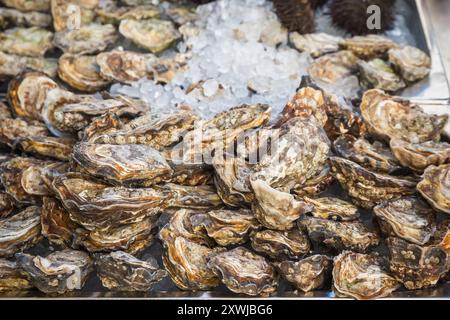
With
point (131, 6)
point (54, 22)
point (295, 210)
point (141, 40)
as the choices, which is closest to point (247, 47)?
→ point (141, 40)

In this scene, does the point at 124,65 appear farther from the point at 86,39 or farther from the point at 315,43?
the point at 315,43

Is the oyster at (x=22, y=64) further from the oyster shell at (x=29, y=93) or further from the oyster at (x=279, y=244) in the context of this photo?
the oyster at (x=279, y=244)

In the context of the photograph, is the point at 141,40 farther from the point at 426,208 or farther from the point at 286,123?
the point at 426,208

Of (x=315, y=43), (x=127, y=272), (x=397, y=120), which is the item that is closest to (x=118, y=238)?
(x=127, y=272)

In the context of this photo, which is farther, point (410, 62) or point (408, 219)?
point (410, 62)

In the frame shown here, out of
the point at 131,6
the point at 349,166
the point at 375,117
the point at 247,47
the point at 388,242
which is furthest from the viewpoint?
the point at 131,6

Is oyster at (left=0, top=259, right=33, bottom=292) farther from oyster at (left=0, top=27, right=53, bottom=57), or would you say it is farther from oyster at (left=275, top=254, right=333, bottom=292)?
oyster at (left=0, top=27, right=53, bottom=57)
